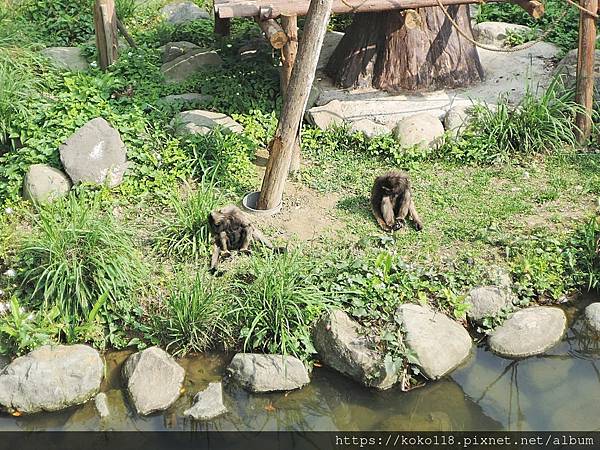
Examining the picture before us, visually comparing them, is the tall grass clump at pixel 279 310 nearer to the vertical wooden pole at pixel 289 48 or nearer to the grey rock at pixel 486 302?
the grey rock at pixel 486 302

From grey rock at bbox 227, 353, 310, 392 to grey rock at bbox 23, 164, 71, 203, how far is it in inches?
116

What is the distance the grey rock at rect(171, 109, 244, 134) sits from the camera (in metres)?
9.42

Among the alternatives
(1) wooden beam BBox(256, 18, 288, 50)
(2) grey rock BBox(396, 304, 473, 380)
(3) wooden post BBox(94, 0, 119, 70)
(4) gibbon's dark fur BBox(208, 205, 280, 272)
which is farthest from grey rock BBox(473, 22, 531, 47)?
(2) grey rock BBox(396, 304, 473, 380)

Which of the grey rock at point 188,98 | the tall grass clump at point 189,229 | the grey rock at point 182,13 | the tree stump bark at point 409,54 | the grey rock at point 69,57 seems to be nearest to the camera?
the tall grass clump at point 189,229

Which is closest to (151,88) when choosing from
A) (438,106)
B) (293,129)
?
(293,129)

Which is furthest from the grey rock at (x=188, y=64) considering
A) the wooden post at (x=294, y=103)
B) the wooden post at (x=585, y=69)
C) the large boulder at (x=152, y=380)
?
the large boulder at (x=152, y=380)

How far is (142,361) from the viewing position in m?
6.68

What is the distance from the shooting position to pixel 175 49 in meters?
11.5

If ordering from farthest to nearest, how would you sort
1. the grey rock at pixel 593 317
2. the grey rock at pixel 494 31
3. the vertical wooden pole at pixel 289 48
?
the grey rock at pixel 494 31
the vertical wooden pole at pixel 289 48
the grey rock at pixel 593 317

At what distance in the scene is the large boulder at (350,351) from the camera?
6664 mm

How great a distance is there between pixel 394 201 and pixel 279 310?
75.9 inches

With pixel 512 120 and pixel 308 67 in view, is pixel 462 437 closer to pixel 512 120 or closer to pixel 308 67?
pixel 308 67

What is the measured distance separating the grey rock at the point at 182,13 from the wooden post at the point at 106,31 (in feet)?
8.43

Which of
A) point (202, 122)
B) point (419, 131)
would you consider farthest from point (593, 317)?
point (202, 122)
